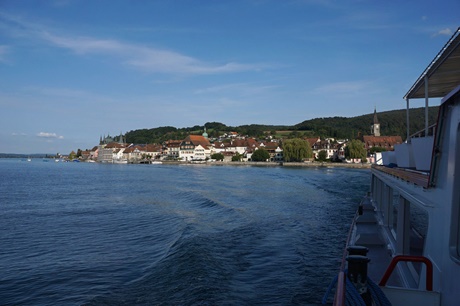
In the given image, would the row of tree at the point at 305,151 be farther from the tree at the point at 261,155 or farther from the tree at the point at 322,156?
the tree at the point at 261,155

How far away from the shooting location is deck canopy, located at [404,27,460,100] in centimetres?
700

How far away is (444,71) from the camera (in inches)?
370

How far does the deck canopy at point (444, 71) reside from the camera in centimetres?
700

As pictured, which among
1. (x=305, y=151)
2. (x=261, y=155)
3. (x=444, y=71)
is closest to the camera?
(x=444, y=71)

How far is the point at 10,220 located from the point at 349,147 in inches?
4360

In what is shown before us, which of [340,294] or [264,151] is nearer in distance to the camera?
[340,294]

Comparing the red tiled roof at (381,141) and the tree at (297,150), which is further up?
the red tiled roof at (381,141)

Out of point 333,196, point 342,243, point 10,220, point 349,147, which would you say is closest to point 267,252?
point 342,243

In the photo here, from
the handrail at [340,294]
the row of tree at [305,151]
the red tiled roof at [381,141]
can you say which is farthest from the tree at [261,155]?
the handrail at [340,294]

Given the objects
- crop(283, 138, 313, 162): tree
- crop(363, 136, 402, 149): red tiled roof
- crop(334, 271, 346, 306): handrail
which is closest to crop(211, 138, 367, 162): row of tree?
crop(283, 138, 313, 162): tree

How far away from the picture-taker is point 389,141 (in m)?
131

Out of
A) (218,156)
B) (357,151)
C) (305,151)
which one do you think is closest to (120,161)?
(218,156)

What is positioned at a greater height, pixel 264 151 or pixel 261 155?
pixel 264 151

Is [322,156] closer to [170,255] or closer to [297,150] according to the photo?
[297,150]
